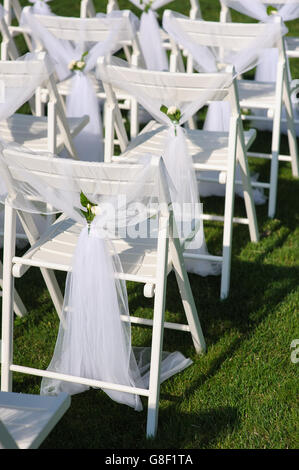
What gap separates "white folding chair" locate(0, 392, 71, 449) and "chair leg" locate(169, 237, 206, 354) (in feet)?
2.93

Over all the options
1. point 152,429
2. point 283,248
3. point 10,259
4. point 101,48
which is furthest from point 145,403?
point 101,48

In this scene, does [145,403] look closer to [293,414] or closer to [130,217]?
[293,414]

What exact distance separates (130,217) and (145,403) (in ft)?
3.09

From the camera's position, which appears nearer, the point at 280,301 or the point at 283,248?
the point at 280,301

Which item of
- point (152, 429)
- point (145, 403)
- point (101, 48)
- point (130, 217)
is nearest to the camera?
point (130, 217)

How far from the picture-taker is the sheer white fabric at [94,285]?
2912 mm

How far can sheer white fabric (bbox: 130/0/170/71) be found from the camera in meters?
6.42

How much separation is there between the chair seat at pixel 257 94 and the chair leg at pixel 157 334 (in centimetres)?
209

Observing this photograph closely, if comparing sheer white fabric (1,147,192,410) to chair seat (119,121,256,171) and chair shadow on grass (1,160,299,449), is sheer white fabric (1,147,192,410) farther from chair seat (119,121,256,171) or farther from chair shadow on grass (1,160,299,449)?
chair seat (119,121,256,171)

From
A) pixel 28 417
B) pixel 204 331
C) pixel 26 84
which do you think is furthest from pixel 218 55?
pixel 28 417

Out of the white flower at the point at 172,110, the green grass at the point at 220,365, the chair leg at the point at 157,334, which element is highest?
the white flower at the point at 172,110

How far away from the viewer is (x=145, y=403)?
3408 mm

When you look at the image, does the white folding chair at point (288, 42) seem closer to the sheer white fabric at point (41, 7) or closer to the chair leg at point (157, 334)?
the sheer white fabric at point (41, 7)

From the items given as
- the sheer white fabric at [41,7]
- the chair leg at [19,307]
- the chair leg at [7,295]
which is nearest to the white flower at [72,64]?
the sheer white fabric at [41,7]
